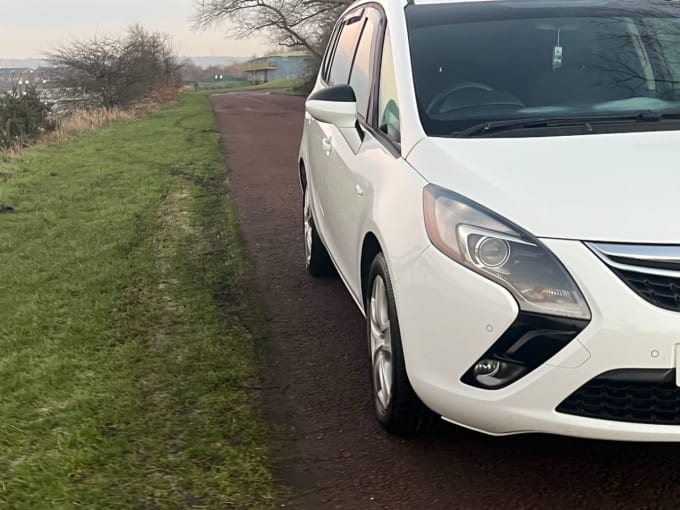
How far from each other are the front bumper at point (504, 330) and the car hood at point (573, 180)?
12 centimetres

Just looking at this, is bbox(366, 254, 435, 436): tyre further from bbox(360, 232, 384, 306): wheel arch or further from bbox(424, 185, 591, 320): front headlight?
bbox(424, 185, 591, 320): front headlight

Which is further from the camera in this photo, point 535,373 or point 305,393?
point 305,393

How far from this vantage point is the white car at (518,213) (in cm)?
249

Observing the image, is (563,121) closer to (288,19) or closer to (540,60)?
(540,60)

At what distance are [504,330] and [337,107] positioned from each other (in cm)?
172

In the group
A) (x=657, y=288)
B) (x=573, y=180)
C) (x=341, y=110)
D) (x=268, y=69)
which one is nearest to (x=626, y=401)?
(x=657, y=288)

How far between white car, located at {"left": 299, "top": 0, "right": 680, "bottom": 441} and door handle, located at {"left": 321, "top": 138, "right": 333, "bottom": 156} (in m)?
0.38

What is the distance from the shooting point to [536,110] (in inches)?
140

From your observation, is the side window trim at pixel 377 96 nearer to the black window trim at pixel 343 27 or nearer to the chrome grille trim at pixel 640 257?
the black window trim at pixel 343 27

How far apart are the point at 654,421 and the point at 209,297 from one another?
11.1 feet

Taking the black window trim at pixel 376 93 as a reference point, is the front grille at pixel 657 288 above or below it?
below

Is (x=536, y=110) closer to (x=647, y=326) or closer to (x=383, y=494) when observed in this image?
(x=647, y=326)

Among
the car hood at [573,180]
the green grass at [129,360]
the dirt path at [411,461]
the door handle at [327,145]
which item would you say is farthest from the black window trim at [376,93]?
the green grass at [129,360]

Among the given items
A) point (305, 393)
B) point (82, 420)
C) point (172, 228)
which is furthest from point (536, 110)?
point (172, 228)
